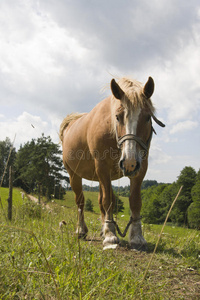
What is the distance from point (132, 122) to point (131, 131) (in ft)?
0.44

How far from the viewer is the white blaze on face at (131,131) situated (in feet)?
8.41

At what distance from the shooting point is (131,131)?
2.74 metres

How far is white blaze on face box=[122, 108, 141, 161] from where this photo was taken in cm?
256

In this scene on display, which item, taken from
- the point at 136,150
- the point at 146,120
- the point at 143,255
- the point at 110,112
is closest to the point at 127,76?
the point at 110,112

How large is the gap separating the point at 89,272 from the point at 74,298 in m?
0.60

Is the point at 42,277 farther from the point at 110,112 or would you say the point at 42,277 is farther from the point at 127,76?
the point at 127,76

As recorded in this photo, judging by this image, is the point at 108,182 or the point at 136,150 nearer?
the point at 136,150

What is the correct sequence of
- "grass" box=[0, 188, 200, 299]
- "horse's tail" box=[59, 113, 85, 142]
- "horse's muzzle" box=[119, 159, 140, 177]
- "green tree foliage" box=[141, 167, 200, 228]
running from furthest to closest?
1. "green tree foliage" box=[141, 167, 200, 228]
2. "horse's tail" box=[59, 113, 85, 142]
3. "horse's muzzle" box=[119, 159, 140, 177]
4. "grass" box=[0, 188, 200, 299]

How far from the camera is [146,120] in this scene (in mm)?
2949

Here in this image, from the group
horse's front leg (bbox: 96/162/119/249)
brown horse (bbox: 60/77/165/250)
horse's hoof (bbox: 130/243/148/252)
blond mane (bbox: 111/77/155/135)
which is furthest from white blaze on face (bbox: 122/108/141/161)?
horse's hoof (bbox: 130/243/148/252)

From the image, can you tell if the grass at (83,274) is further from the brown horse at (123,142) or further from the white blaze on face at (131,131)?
the white blaze on face at (131,131)

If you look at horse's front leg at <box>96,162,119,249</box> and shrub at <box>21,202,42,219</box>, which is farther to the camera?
shrub at <box>21,202,42,219</box>

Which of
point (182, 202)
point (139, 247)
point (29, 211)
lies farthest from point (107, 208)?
point (182, 202)

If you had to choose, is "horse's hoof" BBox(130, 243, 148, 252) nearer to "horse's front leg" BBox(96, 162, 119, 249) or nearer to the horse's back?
"horse's front leg" BBox(96, 162, 119, 249)
